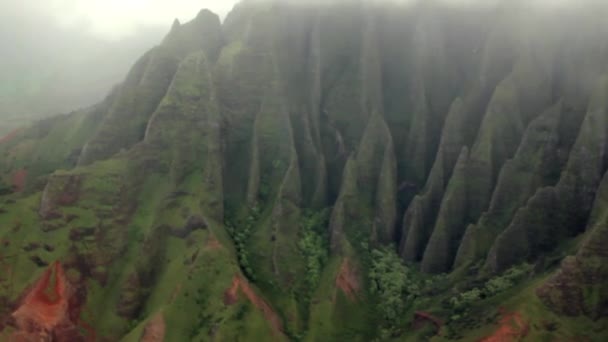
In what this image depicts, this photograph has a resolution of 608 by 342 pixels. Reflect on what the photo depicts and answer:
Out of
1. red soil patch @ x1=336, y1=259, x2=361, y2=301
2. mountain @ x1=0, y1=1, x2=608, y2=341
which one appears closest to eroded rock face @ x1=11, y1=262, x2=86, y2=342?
mountain @ x1=0, y1=1, x2=608, y2=341

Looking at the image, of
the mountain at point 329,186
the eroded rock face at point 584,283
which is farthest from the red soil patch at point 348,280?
the eroded rock face at point 584,283

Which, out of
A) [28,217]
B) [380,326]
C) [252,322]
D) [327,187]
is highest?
[28,217]

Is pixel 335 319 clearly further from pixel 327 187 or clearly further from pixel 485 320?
pixel 327 187

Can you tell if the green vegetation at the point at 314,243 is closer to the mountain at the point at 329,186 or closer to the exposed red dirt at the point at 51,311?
the mountain at the point at 329,186

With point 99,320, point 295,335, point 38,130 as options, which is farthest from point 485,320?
point 38,130

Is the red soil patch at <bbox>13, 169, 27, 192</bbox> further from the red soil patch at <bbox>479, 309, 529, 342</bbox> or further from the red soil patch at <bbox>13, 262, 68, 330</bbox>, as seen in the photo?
the red soil patch at <bbox>479, 309, 529, 342</bbox>

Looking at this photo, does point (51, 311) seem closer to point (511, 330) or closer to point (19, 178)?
point (19, 178)
